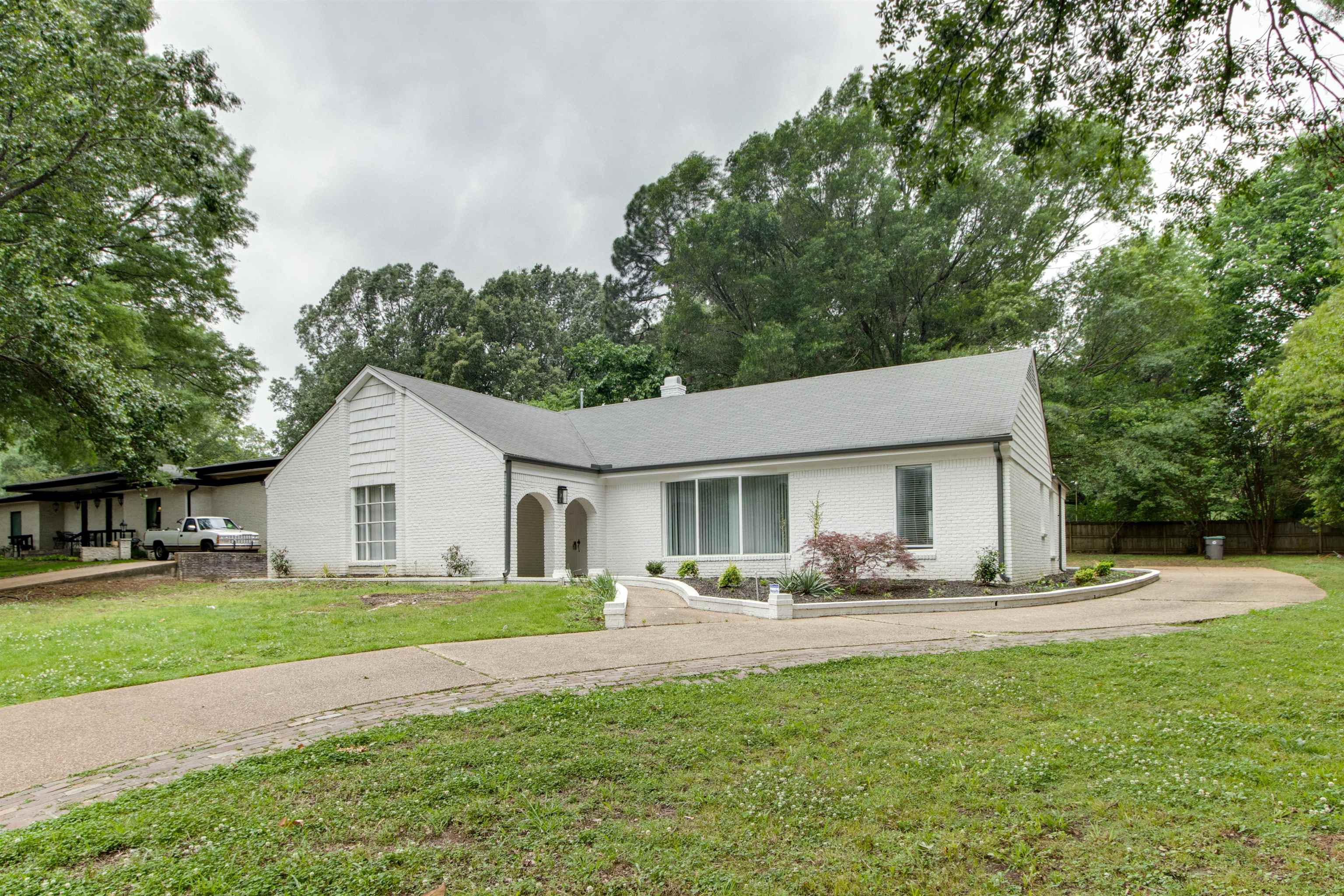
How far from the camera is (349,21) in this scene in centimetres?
1216

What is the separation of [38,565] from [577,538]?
56.7ft

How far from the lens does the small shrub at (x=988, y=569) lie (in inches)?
554

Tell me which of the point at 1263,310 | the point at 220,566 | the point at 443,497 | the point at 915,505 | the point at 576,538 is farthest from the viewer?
the point at 1263,310

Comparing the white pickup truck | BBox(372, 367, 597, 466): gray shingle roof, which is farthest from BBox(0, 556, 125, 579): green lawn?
BBox(372, 367, 597, 466): gray shingle roof

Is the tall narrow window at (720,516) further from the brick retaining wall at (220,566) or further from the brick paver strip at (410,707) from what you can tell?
the brick retaining wall at (220,566)

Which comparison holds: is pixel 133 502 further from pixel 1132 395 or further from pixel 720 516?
pixel 1132 395

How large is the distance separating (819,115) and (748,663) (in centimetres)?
3451

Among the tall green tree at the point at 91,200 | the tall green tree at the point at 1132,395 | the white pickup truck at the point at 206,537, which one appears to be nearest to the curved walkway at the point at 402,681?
the tall green tree at the point at 91,200

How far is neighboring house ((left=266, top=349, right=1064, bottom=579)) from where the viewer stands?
15.1 m

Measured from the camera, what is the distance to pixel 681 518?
18.1 m

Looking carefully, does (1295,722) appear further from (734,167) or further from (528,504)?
(734,167)

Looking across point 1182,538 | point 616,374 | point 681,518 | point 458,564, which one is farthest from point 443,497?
point 1182,538

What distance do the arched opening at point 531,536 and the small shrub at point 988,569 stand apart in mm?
11345

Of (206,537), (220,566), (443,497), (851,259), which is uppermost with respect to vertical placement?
(851,259)
